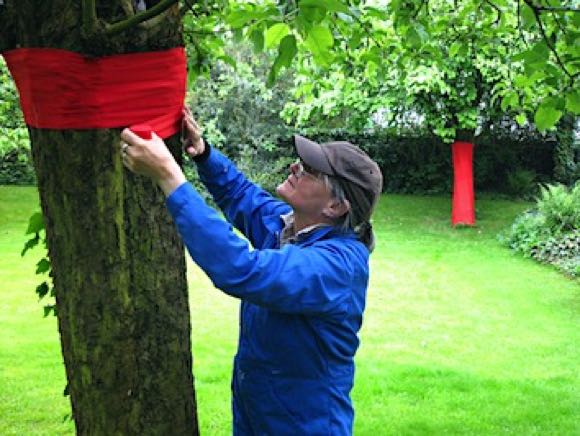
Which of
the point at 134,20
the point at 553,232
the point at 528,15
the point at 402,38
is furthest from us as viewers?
the point at 553,232

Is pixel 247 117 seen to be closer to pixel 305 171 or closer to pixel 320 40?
pixel 320 40

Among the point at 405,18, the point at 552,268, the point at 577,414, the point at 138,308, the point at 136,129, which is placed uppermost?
the point at 405,18

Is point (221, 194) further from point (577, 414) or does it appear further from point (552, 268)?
point (552, 268)

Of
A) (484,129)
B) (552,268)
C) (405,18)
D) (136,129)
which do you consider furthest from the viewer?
(484,129)

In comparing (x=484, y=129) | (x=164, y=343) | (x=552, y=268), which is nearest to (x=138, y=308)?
(x=164, y=343)

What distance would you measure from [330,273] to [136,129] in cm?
57

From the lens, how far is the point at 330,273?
5.84 feet

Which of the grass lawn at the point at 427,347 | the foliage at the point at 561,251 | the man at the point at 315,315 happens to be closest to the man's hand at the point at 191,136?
the man at the point at 315,315

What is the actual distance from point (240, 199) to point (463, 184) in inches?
539

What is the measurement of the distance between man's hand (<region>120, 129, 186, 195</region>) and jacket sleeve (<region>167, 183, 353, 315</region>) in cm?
3

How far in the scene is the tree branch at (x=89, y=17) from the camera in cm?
156

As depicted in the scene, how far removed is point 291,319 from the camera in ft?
6.28

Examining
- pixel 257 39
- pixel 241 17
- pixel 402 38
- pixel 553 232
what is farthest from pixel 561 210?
pixel 241 17

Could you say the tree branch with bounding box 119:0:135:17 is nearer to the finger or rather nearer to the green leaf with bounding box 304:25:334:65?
the finger
